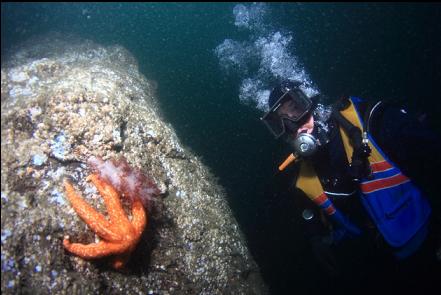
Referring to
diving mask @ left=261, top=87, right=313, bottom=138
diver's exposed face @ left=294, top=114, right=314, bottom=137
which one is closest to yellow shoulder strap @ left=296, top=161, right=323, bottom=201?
diver's exposed face @ left=294, top=114, right=314, bottom=137

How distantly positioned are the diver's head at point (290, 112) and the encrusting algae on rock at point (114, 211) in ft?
7.24

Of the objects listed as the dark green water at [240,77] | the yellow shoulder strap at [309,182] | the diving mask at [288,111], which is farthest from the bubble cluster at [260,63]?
the yellow shoulder strap at [309,182]

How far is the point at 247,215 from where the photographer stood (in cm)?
852

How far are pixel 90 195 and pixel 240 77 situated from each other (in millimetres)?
10811


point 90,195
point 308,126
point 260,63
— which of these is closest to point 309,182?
point 308,126

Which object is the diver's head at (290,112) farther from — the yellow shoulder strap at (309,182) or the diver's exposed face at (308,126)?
the yellow shoulder strap at (309,182)

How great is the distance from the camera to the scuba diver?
3822 mm

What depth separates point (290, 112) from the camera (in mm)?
4371

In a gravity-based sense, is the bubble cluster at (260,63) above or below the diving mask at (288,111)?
below

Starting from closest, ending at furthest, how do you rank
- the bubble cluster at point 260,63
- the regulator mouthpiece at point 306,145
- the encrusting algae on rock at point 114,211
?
the encrusting algae on rock at point 114,211
the regulator mouthpiece at point 306,145
the bubble cluster at point 260,63

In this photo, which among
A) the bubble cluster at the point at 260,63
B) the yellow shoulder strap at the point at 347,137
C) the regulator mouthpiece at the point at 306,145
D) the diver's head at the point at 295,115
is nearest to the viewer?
the regulator mouthpiece at the point at 306,145

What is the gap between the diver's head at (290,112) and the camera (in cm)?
424

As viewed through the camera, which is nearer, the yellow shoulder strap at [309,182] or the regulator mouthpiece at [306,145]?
the regulator mouthpiece at [306,145]

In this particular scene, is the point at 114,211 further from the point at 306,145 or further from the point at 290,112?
the point at 290,112
